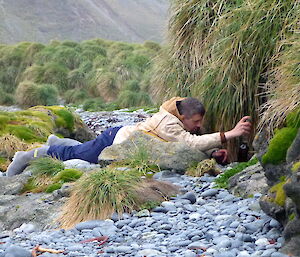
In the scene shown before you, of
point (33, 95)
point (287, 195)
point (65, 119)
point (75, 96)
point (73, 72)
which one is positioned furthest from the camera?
point (73, 72)

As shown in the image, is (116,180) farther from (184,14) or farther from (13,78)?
(13,78)

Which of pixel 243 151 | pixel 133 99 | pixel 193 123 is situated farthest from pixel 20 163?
pixel 133 99

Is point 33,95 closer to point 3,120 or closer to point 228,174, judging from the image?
point 3,120

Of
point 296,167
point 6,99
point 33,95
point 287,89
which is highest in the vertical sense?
point 287,89

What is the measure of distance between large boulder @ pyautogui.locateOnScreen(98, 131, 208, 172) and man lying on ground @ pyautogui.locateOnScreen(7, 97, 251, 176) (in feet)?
0.52

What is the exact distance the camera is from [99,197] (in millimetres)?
5449

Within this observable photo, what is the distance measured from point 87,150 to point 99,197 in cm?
250

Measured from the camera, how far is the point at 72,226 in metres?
5.36

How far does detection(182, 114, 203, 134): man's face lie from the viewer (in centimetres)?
735

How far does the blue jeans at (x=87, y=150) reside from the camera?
7.85m

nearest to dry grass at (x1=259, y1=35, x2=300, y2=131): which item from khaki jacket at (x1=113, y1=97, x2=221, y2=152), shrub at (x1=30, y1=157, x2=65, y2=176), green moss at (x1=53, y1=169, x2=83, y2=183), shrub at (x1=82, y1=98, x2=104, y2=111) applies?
khaki jacket at (x1=113, y1=97, x2=221, y2=152)

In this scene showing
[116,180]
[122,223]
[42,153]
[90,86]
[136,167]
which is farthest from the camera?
[90,86]

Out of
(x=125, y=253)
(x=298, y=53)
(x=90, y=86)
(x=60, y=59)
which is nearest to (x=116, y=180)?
(x=125, y=253)

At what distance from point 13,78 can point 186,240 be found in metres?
24.5
